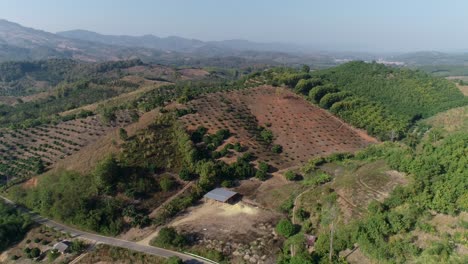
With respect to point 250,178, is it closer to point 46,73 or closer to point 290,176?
point 290,176

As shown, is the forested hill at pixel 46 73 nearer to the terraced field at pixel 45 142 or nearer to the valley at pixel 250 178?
the terraced field at pixel 45 142

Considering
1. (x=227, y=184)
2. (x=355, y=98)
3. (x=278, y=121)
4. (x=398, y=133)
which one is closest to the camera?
(x=227, y=184)

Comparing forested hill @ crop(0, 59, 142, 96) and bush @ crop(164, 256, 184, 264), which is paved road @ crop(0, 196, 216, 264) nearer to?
bush @ crop(164, 256, 184, 264)

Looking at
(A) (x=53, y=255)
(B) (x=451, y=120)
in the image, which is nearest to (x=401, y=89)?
(B) (x=451, y=120)

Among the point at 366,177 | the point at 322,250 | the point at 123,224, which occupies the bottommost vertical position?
the point at 123,224

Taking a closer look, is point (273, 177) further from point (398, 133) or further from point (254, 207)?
point (398, 133)

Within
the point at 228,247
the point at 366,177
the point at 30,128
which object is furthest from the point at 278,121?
the point at 30,128
